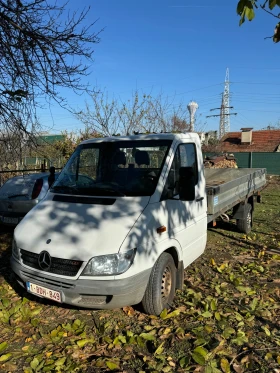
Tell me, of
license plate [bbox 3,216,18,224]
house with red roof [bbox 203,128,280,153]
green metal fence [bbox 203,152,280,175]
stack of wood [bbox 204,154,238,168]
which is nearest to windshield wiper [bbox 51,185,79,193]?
license plate [bbox 3,216,18,224]

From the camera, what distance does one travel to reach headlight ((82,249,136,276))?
3.13 meters

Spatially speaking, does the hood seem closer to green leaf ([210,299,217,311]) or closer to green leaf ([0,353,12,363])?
green leaf ([0,353,12,363])

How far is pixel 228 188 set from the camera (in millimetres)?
5914

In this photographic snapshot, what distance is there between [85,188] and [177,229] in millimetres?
1268

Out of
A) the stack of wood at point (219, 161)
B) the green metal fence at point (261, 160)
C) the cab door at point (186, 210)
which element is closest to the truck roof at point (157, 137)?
the cab door at point (186, 210)

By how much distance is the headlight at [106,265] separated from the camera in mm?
3127

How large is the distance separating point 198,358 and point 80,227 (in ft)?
5.59

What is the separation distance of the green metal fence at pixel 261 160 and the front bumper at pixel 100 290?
65.5ft

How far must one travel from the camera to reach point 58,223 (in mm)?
3613

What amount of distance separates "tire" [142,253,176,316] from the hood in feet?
2.05

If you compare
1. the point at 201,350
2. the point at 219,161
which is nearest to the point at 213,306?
the point at 201,350

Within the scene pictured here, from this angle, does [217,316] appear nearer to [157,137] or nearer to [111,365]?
[111,365]

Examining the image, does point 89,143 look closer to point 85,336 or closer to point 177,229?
point 177,229

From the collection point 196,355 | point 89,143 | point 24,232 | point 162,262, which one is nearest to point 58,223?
point 24,232
